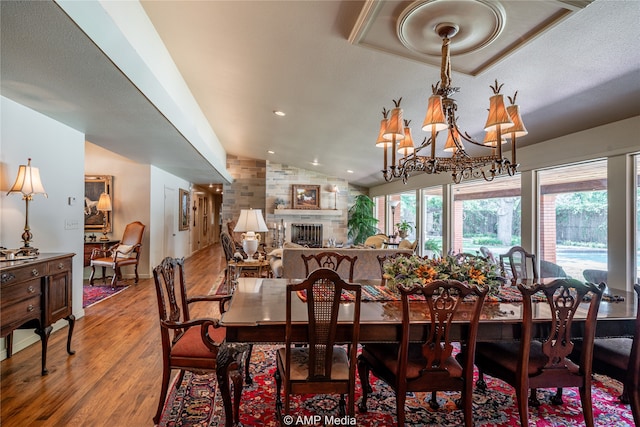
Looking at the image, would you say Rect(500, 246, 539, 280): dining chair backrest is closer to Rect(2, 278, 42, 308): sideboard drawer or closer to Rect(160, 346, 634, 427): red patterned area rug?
Rect(160, 346, 634, 427): red patterned area rug

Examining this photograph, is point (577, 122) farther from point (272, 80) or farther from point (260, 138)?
point (260, 138)

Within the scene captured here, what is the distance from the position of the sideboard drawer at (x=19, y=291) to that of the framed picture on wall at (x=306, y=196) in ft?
24.9

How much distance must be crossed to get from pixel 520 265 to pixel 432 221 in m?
2.78

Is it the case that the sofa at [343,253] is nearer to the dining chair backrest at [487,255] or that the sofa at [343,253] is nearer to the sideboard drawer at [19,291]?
the dining chair backrest at [487,255]

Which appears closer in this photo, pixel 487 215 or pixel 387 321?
pixel 387 321

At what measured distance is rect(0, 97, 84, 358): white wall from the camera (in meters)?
3.01

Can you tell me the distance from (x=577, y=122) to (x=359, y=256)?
9.63 feet

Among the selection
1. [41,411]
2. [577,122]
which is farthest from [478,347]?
[41,411]

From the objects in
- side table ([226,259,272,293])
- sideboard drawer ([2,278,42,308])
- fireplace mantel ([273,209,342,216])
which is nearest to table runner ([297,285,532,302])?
side table ([226,259,272,293])

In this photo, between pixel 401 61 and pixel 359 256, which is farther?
pixel 359 256

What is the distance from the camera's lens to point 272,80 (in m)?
3.98

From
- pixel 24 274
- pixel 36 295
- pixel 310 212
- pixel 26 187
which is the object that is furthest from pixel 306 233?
pixel 24 274

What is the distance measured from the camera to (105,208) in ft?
20.8

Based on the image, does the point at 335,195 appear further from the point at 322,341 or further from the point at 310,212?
the point at 322,341
